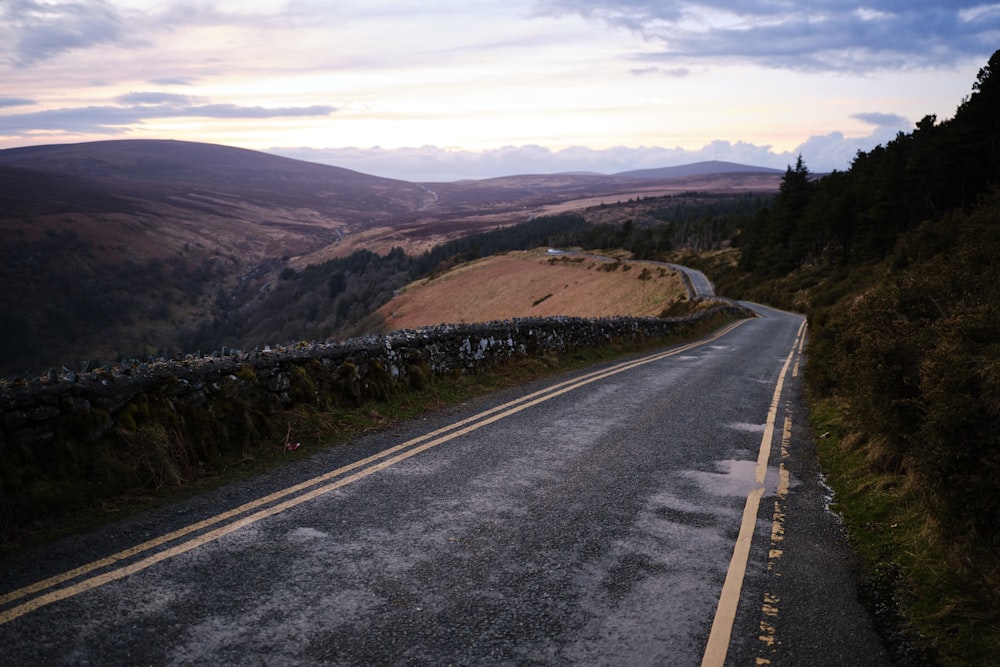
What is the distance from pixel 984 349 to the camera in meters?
4.96

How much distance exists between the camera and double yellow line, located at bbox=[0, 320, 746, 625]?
3.88 m

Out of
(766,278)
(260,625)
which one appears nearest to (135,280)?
(766,278)

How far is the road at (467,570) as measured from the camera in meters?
3.46

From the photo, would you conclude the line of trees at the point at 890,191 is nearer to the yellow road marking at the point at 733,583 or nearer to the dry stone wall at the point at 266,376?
the dry stone wall at the point at 266,376

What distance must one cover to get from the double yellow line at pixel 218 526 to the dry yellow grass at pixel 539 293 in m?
46.7

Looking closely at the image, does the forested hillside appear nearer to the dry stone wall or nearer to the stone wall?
the stone wall

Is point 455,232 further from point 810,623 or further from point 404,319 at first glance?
point 810,623

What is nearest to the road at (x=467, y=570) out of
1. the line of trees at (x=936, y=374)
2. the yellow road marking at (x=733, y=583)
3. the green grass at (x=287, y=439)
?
the yellow road marking at (x=733, y=583)

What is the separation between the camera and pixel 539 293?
74750 millimetres

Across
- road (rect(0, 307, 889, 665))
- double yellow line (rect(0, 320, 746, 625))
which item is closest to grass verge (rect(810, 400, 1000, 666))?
road (rect(0, 307, 889, 665))

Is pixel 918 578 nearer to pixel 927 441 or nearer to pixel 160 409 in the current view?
pixel 927 441

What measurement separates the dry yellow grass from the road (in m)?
47.8

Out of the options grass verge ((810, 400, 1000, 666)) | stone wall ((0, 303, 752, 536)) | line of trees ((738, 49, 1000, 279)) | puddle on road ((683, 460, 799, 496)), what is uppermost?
line of trees ((738, 49, 1000, 279))

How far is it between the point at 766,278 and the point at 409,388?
2827 inches
